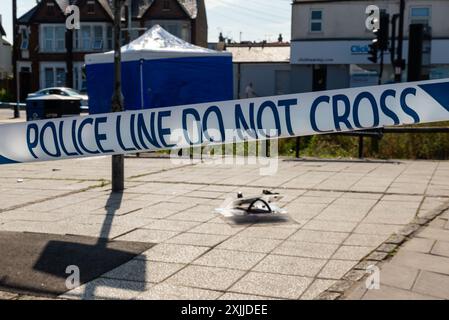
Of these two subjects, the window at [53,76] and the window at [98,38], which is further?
the window at [53,76]

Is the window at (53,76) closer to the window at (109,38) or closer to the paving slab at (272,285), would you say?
the window at (109,38)

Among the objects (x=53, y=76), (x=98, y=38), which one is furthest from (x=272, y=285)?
(x=53, y=76)

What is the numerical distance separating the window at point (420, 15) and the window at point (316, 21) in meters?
5.68

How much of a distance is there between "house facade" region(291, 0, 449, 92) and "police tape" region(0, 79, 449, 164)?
31.1 meters

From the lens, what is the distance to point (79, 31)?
157 ft

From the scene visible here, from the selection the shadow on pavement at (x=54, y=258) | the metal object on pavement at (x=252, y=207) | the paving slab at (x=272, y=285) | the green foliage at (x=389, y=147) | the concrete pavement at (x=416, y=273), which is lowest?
the shadow on pavement at (x=54, y=258)

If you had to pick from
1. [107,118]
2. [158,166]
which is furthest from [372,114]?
[158,166]

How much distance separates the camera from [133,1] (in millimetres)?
48406

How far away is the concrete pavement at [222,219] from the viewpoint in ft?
15.0

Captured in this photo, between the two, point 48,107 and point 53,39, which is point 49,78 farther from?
point 48,107

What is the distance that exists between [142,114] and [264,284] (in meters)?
2.81

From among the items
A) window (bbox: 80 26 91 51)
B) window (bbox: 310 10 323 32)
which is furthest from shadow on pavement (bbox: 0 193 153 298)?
window (bbox: 80 26 91 51)

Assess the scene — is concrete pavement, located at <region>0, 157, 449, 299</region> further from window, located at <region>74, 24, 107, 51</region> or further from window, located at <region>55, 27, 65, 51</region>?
window, located at <region>55, 27, 65, 51</region>

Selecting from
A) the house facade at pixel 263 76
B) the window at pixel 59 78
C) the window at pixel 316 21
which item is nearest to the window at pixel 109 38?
the window at pixel 59 78
